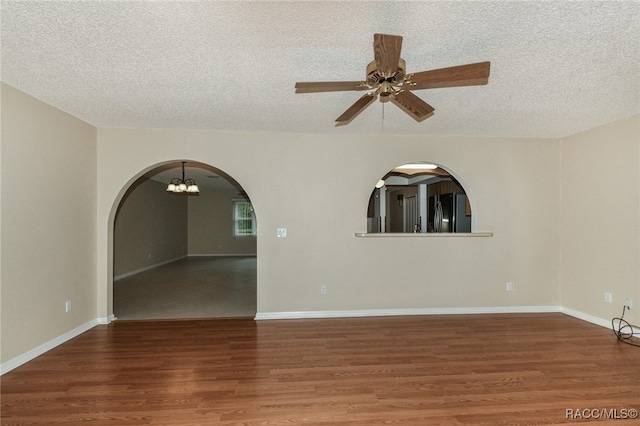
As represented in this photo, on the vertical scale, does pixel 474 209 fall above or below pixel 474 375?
above

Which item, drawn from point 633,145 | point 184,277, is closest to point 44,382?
point 184,277

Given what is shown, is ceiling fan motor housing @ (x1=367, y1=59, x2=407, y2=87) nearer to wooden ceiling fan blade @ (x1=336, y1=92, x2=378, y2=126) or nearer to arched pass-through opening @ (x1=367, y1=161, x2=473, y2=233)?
wooden ceiling fan blade @ (x1=336, y1=92, x2=378, y2=126)

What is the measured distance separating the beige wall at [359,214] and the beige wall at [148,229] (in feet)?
8.75

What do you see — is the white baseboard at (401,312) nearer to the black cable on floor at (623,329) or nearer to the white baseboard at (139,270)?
the black cable on floor at (623,329)

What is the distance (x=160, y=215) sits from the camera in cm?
916

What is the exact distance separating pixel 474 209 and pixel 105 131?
4.93 metres

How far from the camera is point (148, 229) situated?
840 centimetres

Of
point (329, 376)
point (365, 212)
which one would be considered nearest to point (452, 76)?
point (329, 376)

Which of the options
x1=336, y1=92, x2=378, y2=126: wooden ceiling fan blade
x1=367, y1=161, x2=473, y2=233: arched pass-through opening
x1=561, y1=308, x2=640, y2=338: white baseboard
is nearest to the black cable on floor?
x1=561, y1=308, x2=640, y2=338: white baseboard

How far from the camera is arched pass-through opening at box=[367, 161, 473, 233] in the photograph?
5.93 meters

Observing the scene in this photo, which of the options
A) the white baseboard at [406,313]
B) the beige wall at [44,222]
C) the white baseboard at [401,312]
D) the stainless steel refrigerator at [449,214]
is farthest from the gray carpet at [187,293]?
the stainless steel refrigerator at [449,214]

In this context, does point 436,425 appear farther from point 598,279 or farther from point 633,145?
point 633,145

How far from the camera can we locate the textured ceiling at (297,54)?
1.71m

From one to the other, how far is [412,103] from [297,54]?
0.87 meters
